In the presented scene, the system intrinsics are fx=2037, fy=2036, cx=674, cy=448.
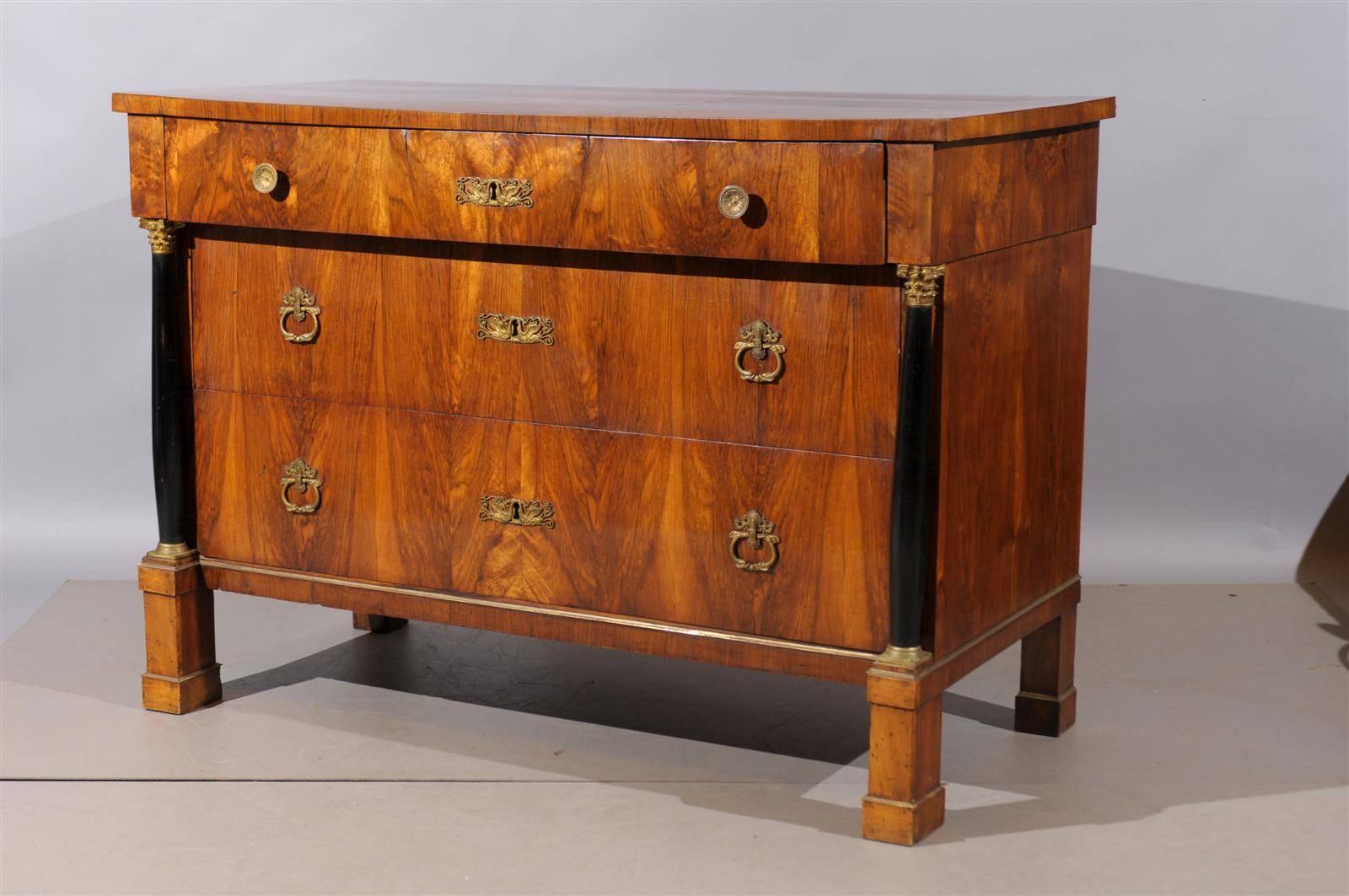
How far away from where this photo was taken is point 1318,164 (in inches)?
182

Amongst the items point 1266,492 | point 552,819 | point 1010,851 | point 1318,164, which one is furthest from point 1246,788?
point 1318,164

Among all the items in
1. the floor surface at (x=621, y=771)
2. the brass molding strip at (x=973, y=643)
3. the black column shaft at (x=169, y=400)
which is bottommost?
the floor surface at (x=621, y=771)

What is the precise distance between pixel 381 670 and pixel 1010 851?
→ 4.60 feet

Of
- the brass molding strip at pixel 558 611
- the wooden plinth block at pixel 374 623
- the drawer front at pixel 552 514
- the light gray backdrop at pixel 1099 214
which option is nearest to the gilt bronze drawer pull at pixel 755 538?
the drawer front at pixel 552 514

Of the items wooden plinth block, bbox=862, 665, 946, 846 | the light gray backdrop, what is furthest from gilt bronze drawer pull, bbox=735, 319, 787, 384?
the light gray backdrop

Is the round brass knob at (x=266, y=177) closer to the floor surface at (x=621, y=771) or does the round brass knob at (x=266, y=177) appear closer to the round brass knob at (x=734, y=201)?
the round brass knob at (x=734, y=201)

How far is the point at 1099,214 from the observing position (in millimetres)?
4664

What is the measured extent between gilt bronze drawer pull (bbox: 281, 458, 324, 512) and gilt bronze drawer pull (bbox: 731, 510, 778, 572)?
0.81 metres

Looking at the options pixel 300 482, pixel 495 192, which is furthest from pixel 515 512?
pixel 495 192

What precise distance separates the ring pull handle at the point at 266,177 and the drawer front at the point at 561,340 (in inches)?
5.1

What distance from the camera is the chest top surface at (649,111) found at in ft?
9.90

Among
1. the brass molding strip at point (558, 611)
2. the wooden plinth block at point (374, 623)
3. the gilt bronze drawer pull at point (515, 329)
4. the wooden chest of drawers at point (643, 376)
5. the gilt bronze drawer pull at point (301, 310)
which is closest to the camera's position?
the wooden chest of drawers at point (643, 376)

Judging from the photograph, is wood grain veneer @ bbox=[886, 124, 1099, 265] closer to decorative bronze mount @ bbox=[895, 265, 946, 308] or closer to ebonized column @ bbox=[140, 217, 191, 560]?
decorative bronze mount @ bbox=[895, 265, 946, 308]

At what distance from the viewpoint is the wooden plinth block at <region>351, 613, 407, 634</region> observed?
14.0 ft
